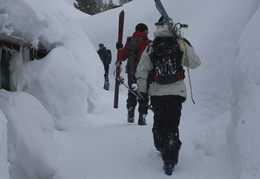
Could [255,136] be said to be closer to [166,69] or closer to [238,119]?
[238,119]

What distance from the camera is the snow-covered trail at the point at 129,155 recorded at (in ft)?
12.7

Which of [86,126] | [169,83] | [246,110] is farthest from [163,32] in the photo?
[86,126]

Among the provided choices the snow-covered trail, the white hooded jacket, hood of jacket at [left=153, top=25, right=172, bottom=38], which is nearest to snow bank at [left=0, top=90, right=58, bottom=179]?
the snow-covered trail

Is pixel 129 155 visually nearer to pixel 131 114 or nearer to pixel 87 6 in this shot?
pixel 131 114

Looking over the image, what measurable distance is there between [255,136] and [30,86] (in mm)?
3998

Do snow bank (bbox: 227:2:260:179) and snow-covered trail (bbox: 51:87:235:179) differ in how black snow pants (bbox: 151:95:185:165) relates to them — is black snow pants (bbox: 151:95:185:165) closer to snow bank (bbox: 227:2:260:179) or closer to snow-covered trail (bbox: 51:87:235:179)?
snow-covered trail (bbox: 51:87:235:179)

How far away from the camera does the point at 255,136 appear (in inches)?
125

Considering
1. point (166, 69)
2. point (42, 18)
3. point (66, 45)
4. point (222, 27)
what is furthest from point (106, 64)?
point (166, 69)

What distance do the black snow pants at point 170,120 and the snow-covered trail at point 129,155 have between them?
0.29 meters

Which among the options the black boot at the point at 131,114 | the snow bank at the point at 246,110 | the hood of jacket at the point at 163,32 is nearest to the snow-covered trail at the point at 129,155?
the snow bank at the point at 246,110

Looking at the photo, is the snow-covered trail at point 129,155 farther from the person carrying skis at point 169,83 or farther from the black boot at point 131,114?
the black boot at point 131,114

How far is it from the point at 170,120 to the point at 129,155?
1.03 m

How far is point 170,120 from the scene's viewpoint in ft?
12.8

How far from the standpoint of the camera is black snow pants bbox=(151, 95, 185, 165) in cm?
382
